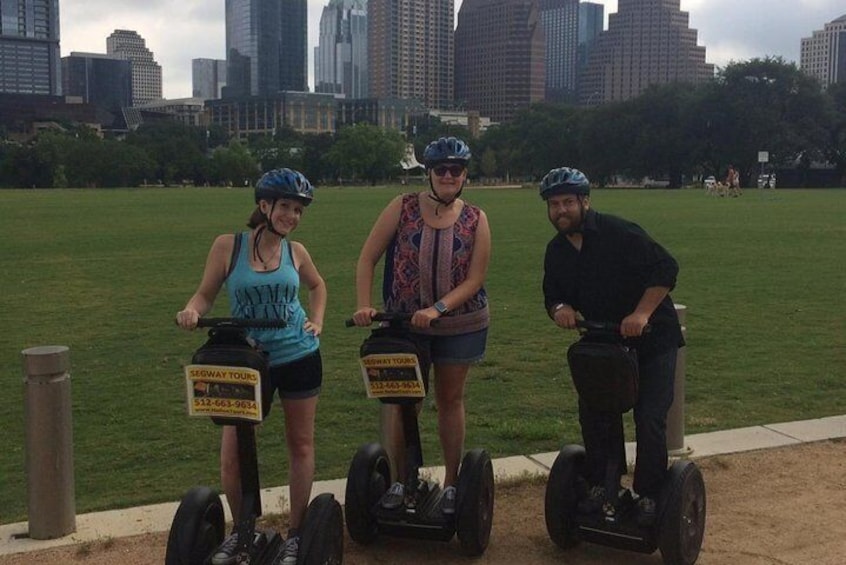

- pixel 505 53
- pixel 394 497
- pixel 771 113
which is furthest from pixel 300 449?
pixel 505 53

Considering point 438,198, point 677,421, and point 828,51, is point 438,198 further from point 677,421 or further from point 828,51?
point 828,51

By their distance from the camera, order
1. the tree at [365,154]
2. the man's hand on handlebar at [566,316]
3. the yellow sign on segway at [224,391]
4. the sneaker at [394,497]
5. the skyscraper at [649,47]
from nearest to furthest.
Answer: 1. the yellow sign on segway at [224,391]
2. the man's hand on handlebar at [566,316]
3. the sneaker at [394,497]
4. the tree at [365,154]
5. the skyscraper at [649,47]

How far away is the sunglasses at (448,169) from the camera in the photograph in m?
4.47

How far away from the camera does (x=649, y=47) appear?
191500 millimetres

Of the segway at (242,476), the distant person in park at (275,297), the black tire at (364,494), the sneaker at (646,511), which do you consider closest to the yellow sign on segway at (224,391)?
the segway at (242,476)

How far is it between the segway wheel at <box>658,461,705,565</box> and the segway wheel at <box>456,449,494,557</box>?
812 mm

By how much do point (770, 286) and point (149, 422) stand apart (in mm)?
10390

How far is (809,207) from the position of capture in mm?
39531

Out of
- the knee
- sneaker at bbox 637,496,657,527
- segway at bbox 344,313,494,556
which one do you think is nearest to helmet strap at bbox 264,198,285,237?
segway at bbox 344,313,494,556

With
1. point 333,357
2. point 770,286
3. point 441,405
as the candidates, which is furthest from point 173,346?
point 770,286

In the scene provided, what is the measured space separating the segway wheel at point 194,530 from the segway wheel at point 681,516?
77.2 inches

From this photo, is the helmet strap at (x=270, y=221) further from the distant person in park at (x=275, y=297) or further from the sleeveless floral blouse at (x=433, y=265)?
the sleeveless floral blouse at (x=433, y=265)

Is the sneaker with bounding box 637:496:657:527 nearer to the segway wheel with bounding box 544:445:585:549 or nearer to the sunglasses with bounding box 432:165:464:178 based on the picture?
the segway wheel with bounding box 544:445:585:549

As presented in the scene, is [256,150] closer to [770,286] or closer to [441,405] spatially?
[770,286]
